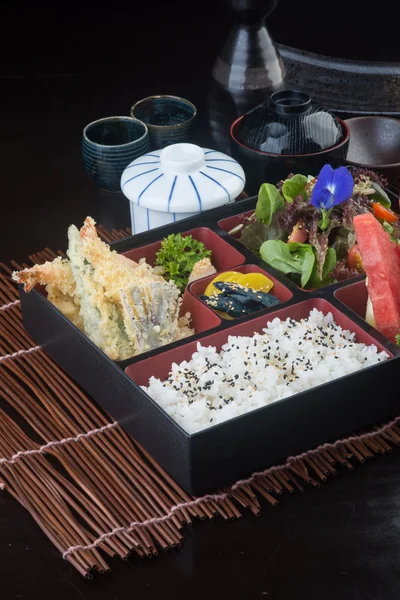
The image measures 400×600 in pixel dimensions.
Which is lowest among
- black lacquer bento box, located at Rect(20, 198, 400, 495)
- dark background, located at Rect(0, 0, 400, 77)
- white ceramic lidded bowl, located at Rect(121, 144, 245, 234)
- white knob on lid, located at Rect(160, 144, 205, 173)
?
dark background, located at Rect(0, 0, 400, 77)

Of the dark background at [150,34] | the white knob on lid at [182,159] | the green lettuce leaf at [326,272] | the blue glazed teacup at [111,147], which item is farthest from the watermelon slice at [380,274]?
the dark background at [150,34]

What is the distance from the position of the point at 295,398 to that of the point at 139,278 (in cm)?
58

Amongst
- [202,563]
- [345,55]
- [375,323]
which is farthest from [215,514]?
[345,55]

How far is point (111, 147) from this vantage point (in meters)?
3.34

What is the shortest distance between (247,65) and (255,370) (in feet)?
4.98

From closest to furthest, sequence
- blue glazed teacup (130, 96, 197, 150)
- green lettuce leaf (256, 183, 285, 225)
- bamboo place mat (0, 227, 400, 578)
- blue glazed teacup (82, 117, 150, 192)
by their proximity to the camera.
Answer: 1. bamboo place mat (0, 227, 400, 578)
2. green lettuce leaf (256, 183, 285, 225)
3. blue glazed teacup (82, 117, 150, 192)
4. blue glazed teacup (130, 96, 197, 150)

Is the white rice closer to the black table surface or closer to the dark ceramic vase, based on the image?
the black table surface

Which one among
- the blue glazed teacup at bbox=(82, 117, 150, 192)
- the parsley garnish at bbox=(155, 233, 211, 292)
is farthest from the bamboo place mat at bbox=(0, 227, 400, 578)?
the blue glazed teacup at bbox=(82, 117, 150, 192)

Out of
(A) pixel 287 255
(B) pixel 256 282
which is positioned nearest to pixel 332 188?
(A) pixel 287 255

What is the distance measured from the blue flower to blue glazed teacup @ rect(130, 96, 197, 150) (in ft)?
2.77

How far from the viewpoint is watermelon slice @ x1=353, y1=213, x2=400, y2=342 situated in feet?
8.26

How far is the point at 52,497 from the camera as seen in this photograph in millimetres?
2273

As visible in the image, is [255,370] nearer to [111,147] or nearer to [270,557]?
[270,557]

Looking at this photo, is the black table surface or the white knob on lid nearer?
the black table surface
